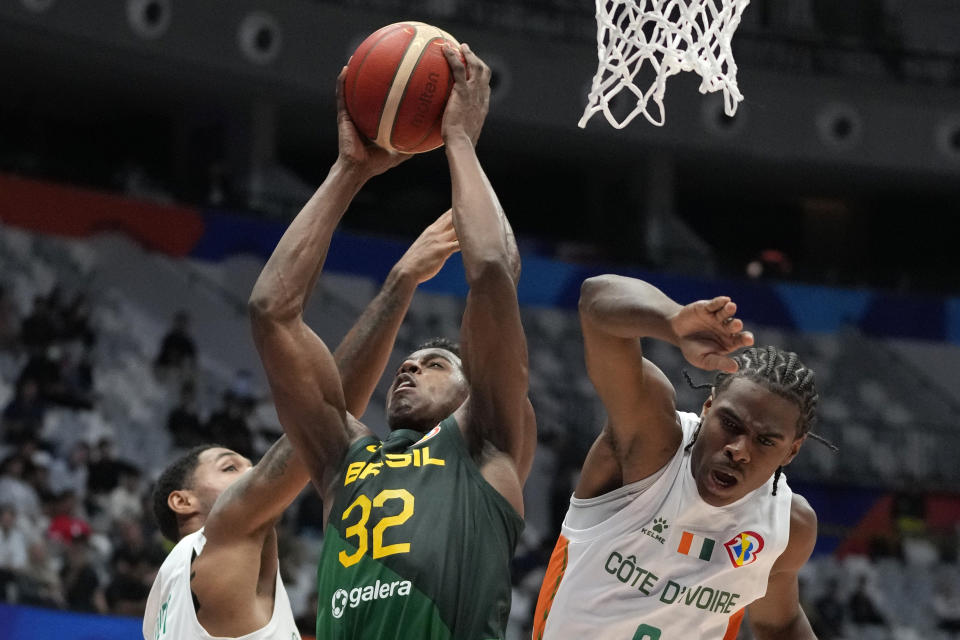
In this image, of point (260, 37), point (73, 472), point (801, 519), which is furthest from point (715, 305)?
point (260, 37)

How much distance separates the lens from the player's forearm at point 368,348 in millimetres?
3479

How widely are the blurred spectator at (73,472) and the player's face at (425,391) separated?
22.8 ft

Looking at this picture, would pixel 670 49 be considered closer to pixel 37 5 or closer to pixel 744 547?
pixel 744 547

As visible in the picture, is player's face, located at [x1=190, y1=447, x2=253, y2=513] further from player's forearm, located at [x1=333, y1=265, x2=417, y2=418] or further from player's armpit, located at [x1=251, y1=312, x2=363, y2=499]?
player's armpit, located at [x1=251, y1=312, x2=363, y2=499]

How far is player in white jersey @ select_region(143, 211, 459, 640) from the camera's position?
3.48 m

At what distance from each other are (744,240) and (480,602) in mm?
15701

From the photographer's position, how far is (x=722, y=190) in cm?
1764

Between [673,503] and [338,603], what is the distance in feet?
3.51

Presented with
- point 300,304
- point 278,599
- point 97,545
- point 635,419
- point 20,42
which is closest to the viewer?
point 300,304

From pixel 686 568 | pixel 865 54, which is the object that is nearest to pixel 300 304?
pixel 686 568

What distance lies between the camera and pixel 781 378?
345 cm

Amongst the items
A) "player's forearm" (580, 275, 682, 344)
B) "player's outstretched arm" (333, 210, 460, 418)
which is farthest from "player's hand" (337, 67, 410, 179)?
"player's forearm" (580, 275, 682, 344)

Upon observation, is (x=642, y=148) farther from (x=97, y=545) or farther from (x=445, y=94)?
(x=445, y=94)

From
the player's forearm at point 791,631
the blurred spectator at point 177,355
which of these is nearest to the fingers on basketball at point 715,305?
the player's forearm at point 791,631
